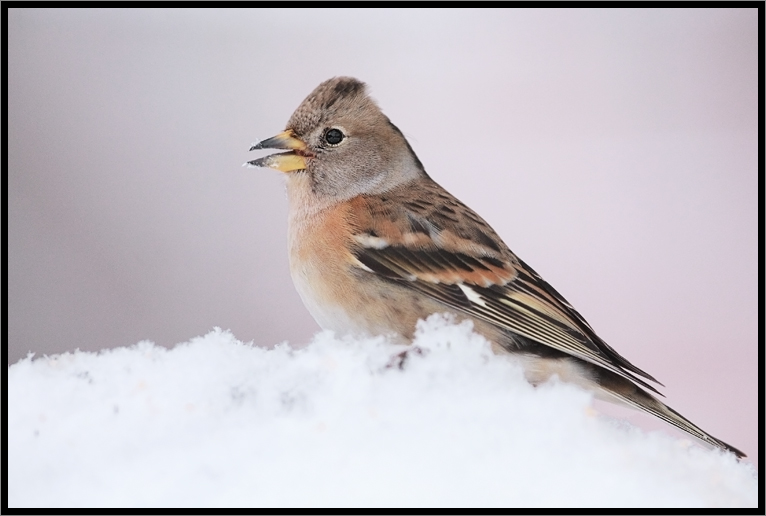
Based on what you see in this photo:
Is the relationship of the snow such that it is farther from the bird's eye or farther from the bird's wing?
the bird's eye

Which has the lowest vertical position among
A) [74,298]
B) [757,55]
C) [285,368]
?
[285,368]

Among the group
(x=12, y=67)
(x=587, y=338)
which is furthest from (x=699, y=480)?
(x=12, y=67)

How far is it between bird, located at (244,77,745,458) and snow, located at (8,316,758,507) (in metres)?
0.15

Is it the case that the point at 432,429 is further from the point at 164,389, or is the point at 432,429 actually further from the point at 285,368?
the point at 164,389

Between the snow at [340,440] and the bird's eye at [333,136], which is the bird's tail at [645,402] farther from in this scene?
the bird's eye at [333,136]

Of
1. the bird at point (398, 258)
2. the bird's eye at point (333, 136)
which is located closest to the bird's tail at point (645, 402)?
the bird at point (398, 258)

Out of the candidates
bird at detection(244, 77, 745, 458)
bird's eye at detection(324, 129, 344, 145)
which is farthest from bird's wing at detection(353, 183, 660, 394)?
bird's eye at detection(324, 129, 344, 145)

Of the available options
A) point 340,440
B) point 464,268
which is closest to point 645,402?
point 464,268

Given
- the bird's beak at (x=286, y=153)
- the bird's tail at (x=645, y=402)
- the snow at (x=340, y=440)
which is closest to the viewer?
the snow at (x=340, y=440)

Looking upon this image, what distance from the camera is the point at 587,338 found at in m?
1.03

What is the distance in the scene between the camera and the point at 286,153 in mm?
1152

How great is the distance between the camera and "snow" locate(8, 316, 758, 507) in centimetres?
73

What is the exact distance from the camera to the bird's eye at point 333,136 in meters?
1.18

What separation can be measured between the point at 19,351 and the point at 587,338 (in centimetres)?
83
